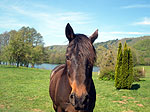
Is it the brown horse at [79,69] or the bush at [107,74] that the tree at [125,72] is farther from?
the brown horse at [79,69]

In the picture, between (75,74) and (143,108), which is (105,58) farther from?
(75,74)

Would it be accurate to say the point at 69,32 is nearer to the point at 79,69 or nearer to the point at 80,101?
the point at 79,69

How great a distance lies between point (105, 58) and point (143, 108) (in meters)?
12.9

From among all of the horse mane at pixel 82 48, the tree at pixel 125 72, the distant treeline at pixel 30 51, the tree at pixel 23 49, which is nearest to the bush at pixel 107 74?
the distant treeline at pixel 30 51

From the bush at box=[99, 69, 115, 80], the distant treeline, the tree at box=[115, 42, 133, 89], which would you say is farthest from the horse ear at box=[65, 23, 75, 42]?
the bush at box=[99, 69, 115, 80]

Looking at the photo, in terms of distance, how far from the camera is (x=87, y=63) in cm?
215

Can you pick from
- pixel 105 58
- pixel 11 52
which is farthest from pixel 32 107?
pixel 11 52

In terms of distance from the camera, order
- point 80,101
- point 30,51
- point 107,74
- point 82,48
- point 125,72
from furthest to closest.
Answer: point 30,51, point 107,74, point 125,72, point 82,48, point 80,101

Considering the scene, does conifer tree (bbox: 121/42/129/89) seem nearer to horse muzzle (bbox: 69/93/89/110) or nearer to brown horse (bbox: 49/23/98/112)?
brown horse (bbox: 49/23/98/112)

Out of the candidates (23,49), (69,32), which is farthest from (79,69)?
(23,49)

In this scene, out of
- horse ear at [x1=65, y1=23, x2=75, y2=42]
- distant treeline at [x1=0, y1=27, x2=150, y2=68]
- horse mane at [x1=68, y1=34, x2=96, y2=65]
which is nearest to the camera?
horse mane at [x1=68, y1=34, x2=96, y2=65]

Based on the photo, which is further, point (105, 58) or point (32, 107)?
point (105, 58)

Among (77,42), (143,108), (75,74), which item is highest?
(77,42)

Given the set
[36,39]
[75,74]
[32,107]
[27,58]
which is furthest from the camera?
[36,39]
